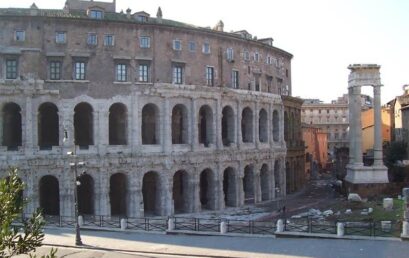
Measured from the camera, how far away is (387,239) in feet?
77.0

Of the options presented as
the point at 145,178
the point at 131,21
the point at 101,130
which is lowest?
the point at 145,178

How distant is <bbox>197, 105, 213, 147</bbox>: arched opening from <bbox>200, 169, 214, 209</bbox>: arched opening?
2549 millimetres

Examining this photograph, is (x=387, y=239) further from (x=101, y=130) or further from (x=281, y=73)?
(x=281, y=73)

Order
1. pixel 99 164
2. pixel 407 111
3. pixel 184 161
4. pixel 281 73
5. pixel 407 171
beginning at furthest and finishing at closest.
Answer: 1. pixel 407 111
2. pixel 281 73
3. pixel 407 171
4. pixel 184 161
5. pixel 99 164

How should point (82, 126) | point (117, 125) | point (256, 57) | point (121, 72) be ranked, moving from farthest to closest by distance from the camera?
point (256, 57)
point (117, 125)
point (82, 126)
point (121, 72)

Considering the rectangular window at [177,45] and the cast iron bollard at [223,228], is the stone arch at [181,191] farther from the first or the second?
the cast iron bollard at [223,228]

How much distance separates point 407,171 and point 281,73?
51.3ft

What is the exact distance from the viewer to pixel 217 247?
78.2 ft

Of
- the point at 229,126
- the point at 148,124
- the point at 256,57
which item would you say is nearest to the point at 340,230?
the point at 148,124

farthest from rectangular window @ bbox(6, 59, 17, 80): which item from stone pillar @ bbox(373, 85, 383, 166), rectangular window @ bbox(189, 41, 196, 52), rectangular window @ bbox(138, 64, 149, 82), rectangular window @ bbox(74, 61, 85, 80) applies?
stone pillar @ bbox(373, 85, 383, 166)

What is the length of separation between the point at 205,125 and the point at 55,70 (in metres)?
13.3

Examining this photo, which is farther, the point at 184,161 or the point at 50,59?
the point at 184,161

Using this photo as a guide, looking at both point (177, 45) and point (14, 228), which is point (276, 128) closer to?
point (177, 45)

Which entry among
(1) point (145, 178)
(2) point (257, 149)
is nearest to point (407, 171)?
(2) point (257, 149)
